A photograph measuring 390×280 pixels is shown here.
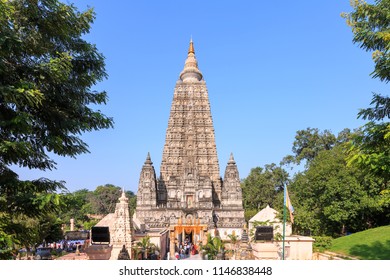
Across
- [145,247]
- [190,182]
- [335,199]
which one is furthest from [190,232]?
[145,247]

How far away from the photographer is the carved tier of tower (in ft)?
141

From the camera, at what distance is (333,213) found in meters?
30.5

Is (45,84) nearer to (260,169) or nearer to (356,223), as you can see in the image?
(356,223)

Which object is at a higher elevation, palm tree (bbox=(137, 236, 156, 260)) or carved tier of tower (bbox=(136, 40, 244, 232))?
carved tier of tower (bbox=(136, 40, 244, 232))

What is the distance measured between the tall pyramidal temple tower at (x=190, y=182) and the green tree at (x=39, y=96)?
106 feet

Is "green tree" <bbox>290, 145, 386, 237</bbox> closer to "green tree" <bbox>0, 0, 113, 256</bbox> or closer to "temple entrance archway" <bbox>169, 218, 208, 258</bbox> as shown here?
"temple entrance archway" <bbox>169, 218, 208, 258</bbox>

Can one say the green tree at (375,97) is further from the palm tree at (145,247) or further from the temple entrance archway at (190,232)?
the temple entrance archway at (190,232)

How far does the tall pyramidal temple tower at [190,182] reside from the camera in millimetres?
41844

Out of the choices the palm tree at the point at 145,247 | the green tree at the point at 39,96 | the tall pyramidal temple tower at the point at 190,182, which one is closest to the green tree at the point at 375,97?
the green tree at the point at 39,96

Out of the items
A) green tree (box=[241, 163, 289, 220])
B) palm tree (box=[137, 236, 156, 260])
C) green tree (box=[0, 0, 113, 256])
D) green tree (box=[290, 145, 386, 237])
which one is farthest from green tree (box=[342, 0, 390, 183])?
green tree (box=[241, 163, 289, 220])

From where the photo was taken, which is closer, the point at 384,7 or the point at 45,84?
the point at 45,84

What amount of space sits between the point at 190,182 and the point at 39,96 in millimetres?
37787

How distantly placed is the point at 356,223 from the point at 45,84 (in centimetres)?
3306
